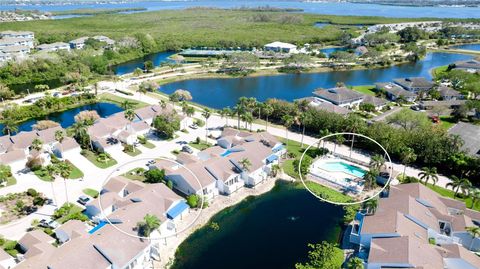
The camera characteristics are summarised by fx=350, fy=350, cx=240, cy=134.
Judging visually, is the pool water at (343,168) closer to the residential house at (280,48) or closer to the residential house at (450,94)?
the residential house at (450,94)

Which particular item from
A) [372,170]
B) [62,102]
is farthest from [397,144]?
[62,102]

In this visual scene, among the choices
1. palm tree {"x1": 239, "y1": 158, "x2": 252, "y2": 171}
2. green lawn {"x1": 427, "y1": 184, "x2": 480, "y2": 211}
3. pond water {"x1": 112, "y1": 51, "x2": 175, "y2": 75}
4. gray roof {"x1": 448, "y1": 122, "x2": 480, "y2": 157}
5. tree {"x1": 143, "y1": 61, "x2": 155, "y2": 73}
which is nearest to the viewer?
green lawn {"x1": 427, "y1": 184, "x2": 480, "y2": 211}

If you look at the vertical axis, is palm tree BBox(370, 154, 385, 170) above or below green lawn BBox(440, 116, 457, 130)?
above

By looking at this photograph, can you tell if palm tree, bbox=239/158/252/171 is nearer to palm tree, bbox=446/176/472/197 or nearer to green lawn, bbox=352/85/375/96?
palm tree, bbox=446/176/472/197

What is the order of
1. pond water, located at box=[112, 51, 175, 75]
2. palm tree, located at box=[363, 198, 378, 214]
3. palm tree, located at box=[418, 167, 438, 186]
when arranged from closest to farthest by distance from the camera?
palm tree, located at box=[363, 198, 378, 214] < palm tree, located at box=[418, 167, 438, 186] < pond water, located at box=[112, 51, 175, 75]

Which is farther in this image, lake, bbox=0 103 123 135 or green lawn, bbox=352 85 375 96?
green lawn, bbox=352 85 375 96

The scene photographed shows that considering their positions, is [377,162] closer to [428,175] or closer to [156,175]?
[428,175]

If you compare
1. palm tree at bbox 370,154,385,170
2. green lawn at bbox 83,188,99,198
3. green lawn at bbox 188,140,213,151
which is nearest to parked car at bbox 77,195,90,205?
green lawn at bbox 83,188,99,198

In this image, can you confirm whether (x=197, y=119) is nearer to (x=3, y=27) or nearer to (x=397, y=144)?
(x=397, y=144)
